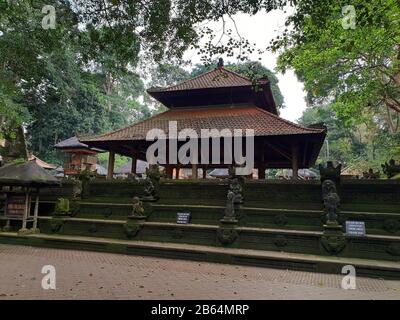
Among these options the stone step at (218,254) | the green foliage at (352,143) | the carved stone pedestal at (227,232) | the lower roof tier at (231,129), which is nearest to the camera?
the stone step at (218,254)

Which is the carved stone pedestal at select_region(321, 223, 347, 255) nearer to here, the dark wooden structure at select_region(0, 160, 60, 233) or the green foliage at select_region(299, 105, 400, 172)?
the dark wooden structure at select_region(0, 160, 60, 233)

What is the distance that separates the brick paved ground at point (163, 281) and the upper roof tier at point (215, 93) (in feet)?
29.1

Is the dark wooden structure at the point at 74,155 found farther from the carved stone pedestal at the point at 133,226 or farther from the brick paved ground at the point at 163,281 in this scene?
the brick paved ground at the point at 163,281

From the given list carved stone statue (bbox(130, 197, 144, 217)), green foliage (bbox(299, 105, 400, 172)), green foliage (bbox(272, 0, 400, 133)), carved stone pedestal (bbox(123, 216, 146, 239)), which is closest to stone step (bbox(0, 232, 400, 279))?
carved stone pedestal (bbox(123, 216, 146, 239))

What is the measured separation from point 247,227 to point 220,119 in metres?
6.18

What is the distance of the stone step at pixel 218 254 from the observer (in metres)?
6.58

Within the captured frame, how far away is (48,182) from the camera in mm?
10133

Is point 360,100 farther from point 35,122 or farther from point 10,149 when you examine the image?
point 35,122

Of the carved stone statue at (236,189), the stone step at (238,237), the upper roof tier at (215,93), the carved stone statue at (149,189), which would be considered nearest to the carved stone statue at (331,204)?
the stone step at (238,237)

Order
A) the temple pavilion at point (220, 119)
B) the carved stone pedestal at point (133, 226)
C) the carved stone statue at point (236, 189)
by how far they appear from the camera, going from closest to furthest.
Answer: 1. the carved stone pedestal at point (133, 226)
2. the carved stone statue at point (236, 189)
3. the temple pavilion at point (220, 119)

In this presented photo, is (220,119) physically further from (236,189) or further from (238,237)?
(238,237)

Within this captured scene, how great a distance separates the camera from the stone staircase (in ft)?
23.5

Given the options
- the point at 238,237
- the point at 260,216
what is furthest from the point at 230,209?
the point at 260,216

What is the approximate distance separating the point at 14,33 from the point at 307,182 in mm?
11303
